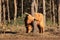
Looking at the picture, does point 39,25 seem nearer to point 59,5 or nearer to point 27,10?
point 59,5

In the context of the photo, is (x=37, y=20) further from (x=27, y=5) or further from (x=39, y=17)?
(x=27, y=5)

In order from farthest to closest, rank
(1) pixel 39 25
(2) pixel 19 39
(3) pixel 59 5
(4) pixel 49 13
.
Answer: (4) pixel 49 13 → (3) pixel 59 5 → (1) pixel 39 25 → (2) pixel 19 39

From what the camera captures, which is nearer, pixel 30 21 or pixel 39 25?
pixel 30 21

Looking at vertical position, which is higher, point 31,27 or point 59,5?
point 59,5

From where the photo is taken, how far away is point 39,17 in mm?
15844

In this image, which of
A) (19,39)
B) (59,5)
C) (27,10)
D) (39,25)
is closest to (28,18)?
(39,25)

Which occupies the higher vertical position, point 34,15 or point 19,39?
point 34,15

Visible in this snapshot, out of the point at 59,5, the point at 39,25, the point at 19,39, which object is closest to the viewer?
the point at 19,39

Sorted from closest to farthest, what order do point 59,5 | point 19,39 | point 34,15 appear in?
1. point 19,39
2. point 34,15
3. point 59,5

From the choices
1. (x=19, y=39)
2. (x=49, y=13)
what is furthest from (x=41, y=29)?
(x=49, y=13)

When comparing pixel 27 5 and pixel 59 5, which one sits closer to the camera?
pixel 59 5

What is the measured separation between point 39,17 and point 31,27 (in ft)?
3.18

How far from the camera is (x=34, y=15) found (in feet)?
50.1

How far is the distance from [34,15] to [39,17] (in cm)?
70
